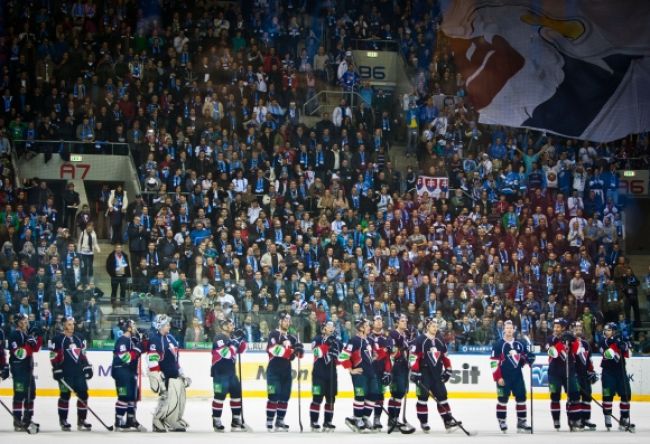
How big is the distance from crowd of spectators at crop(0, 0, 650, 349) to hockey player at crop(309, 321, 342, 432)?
465 centimetres

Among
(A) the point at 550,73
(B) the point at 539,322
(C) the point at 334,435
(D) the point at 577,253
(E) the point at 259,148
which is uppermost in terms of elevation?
(A) the point at 550,73

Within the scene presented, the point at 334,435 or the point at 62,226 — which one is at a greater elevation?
the point at 62,226

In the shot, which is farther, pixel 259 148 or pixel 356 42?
pixel 356 42

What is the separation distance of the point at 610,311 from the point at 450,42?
982 centimetres

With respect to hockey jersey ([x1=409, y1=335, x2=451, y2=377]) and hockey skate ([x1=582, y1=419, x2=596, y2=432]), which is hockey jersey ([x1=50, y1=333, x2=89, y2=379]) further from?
hockey skate ([x1=582, y1=419, x2=596, y2=432])

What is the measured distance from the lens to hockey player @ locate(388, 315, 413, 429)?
51.1 feet

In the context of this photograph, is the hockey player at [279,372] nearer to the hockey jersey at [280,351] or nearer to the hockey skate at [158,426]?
the hockey jersey at [280,351]

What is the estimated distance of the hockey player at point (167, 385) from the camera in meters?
15.2

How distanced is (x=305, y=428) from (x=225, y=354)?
1.68 meters

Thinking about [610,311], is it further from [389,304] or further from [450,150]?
[450,150]

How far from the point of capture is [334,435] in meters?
15.1

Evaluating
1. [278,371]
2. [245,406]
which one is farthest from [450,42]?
[278,371]

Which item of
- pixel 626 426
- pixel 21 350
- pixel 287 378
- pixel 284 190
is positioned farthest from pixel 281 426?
pixel 284 190

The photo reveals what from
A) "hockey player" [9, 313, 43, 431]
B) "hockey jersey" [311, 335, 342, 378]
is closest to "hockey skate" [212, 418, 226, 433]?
"hockey jersey" [311, 335, 342, 378]
